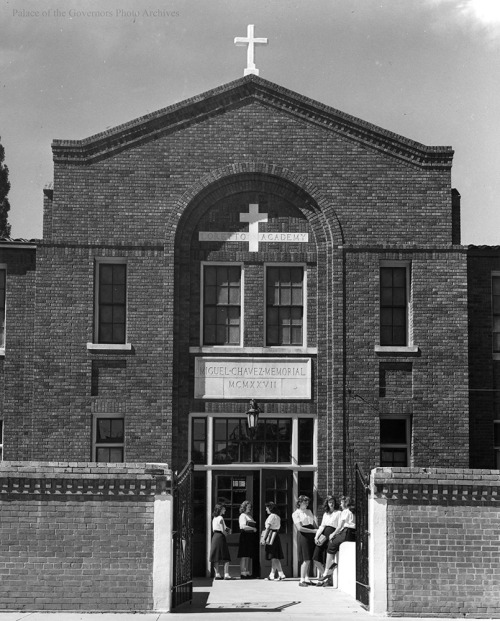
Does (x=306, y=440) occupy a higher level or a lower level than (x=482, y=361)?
lower

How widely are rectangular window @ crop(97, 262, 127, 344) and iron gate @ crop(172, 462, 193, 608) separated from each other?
19.6ft

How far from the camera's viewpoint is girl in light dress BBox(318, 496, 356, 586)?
20.9 meters

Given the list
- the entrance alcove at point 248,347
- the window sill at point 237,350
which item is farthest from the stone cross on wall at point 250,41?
the window sill at point 237,350

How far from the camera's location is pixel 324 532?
21.5m

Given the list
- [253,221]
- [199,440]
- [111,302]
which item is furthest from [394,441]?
[111,302]

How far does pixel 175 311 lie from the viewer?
2372cm

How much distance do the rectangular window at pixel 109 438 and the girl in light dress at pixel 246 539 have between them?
2.78 metres

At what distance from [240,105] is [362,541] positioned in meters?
10.9

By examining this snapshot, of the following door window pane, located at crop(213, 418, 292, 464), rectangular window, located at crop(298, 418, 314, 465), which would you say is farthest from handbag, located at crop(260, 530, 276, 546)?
rectangular window, located at crop(298, 418, 314, 465)

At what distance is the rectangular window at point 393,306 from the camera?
950 inches

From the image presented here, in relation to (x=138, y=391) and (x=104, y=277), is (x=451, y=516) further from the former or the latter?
(x=104, y=277)

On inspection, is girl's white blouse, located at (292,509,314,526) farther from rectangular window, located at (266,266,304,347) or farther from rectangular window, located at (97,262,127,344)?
rectangular window, located at (97,262,127,344)

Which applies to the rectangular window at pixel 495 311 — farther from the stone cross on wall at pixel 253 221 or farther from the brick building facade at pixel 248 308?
the stone cross on wall at pixel 253 221

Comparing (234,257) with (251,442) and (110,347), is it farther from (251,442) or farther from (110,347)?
(251,442)
